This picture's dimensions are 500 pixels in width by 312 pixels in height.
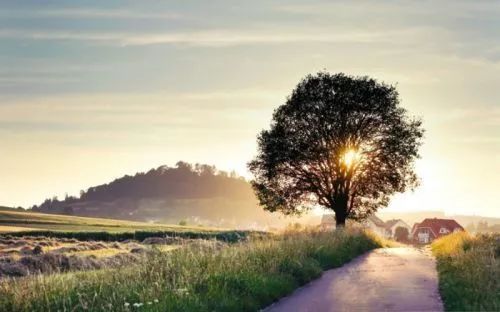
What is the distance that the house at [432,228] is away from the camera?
149 meters

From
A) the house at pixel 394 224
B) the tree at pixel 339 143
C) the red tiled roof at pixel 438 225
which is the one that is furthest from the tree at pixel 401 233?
the tree at pixel 339 143

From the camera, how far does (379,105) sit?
55594mm

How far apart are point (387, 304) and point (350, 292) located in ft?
8.18

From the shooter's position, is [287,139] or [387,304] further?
[287,139]

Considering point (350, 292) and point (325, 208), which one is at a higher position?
point (325, 208)

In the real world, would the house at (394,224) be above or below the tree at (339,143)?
below

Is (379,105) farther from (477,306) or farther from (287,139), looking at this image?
(477,306)

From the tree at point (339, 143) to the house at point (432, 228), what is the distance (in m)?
96.4

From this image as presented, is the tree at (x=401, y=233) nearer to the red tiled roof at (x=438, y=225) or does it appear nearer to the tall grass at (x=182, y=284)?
the red tiled roof at (x=438, y=225)

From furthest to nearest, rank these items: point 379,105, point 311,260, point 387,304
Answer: point 379,105 < point 311,260 < point 387,304

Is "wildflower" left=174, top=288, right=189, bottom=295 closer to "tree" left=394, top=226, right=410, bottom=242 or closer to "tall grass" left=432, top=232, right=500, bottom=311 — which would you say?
"tall grass" left=432, top=232, right=500, bottom=311

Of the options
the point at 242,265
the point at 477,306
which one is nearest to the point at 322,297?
the point at 242,265

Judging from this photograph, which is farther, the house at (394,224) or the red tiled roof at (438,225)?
the house at (394,224)

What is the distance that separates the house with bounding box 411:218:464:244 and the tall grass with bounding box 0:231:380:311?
131133 mm
